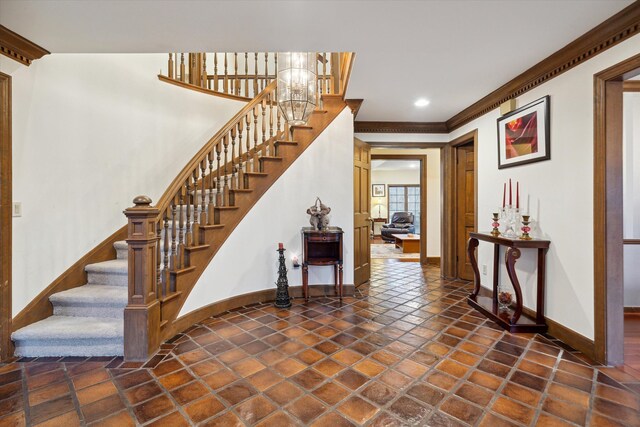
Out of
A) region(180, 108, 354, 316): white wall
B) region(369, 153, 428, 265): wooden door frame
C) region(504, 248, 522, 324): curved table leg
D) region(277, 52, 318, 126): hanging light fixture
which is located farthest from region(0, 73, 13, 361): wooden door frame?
A: region(369, 153, 428, 265): wooden door frame

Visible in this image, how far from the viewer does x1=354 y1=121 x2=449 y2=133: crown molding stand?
4.67 metres

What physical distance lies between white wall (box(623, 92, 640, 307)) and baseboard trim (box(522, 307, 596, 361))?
1.33 m

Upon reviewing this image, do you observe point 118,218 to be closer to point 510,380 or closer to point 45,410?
point 45,410

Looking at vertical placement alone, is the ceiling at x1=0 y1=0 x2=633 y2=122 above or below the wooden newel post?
above

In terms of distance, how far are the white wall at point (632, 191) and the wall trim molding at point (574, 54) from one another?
3.61 feet

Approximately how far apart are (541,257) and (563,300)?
39cm

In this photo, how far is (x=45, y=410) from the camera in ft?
5.59

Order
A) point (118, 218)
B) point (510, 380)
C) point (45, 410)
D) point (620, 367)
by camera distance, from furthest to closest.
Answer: point (118, 218) < point (620, 367) < point (510, 380) < point (45, 410)

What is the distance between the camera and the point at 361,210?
4.36 m

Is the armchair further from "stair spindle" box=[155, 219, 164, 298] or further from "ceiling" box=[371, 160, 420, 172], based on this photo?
"stair spindle" box=[155, 219, 164, 298]

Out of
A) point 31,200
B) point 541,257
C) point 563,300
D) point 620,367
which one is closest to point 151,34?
point 31,200

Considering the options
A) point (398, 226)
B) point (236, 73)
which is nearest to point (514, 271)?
point (236, 73)

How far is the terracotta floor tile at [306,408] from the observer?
5.37 ft

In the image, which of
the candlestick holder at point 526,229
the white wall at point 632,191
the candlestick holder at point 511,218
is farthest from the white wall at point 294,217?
the white wall at point 632,191
